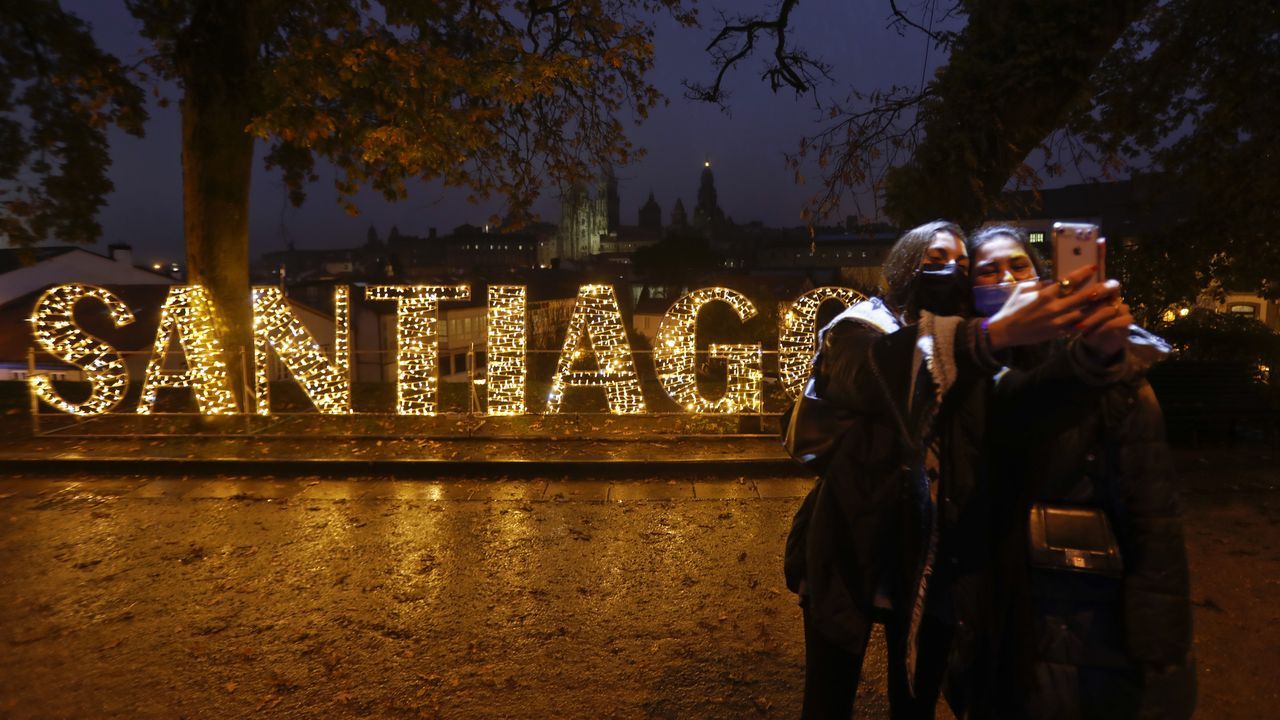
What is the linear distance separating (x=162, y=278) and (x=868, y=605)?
50.2 meters

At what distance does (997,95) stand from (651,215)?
159795 mm

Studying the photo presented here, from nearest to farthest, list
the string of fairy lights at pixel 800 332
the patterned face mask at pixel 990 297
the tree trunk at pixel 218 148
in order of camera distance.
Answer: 1. the patterned face mask at pixel 990 297
2. the string of fairy lights at pixel 800 332
3. the tree trunk at pixel 218 148

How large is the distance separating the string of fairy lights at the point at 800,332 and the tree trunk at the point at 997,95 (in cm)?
147

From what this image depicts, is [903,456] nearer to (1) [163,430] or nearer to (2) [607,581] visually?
(2) [607,581]

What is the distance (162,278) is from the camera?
143ft

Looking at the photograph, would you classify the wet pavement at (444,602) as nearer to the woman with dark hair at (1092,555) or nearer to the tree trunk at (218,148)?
the woman with dark hair at (1092,555)

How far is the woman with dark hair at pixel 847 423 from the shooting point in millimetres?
2193

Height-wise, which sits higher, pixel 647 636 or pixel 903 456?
pixel 903 456

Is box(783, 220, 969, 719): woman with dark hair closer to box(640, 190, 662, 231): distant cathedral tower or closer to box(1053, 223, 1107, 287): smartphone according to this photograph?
box(1053, 223, 1107, 287): smartphone

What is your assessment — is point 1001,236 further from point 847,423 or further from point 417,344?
point 417,344

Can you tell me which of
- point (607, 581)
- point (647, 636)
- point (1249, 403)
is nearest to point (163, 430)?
point (607, 581)

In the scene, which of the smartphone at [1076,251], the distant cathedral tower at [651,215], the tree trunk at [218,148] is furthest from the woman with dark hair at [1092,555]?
the distant cathedral tower at [651,215]

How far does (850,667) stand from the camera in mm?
2326

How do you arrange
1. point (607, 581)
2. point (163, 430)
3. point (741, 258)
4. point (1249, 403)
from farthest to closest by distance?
point (741, 258) < point (163, 430) < point (1249, 403) < point (607, 581)
